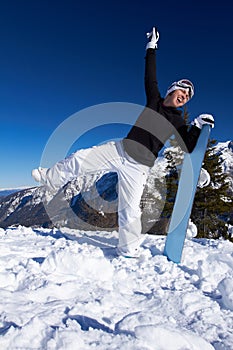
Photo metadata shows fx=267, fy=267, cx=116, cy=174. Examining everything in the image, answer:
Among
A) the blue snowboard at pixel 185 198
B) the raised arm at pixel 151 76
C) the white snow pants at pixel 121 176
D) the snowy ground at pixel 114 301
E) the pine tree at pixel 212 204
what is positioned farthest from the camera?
the pine tree at pixel 212 204

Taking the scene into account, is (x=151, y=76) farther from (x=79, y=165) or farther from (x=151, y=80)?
(x=79, y=165)

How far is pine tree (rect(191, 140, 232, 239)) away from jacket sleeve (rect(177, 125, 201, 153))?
15330 millimetres

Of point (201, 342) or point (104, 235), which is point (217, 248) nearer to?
point (104, 235)

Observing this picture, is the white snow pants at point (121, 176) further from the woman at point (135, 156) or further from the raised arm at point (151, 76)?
the raised arm at point (151, 76)

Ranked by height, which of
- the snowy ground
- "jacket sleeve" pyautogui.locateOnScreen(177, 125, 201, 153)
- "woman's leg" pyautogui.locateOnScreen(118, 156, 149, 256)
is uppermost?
"jacket sleeve" pyautogui.locateOnScreen(177, 125, 201, 153)

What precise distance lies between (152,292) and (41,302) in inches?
46.0

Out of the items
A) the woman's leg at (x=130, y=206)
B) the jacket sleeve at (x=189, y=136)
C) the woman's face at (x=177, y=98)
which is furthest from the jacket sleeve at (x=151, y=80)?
the woman's leg at (x=130, y=206)

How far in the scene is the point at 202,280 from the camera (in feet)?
Answer: 10.4

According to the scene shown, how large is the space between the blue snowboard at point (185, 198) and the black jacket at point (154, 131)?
162 millimetres

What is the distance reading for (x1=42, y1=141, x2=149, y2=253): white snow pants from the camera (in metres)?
4.11

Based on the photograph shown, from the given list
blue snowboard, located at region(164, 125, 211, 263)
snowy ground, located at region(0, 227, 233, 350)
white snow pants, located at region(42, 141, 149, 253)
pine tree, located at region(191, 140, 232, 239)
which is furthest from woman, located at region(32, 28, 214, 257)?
pine tree, located at region(191, 140, 232, 239)

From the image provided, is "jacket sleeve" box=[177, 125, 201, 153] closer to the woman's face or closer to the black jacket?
the black jacket

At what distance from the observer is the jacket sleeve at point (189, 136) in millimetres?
4266

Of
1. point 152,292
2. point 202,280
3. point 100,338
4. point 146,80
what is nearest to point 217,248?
point 202,280
